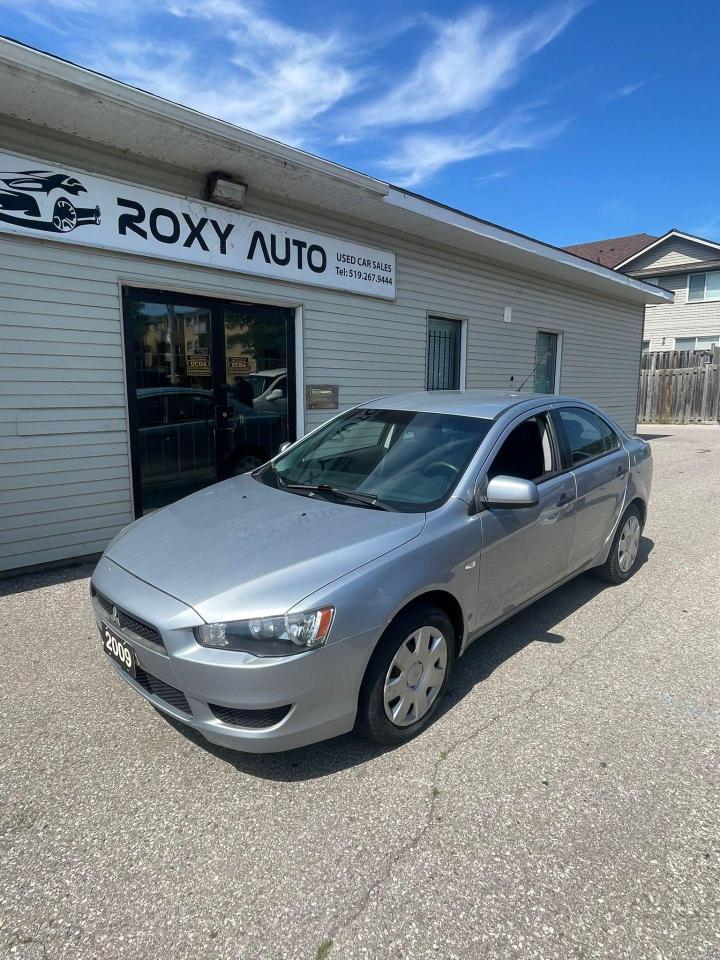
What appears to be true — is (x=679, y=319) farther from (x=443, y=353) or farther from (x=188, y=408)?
(x=188, y=408)

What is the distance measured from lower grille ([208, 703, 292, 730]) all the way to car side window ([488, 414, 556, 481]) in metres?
1.64

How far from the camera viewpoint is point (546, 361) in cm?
1138

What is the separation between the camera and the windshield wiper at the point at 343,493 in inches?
115

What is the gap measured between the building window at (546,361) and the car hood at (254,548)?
8.98m

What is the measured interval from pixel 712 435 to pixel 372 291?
42.5ft

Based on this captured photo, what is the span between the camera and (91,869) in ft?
6.55

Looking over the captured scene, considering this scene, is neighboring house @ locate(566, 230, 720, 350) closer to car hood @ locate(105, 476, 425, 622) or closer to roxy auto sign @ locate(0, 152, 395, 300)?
roxy auto sign @ locate(0, 152, 395, 300)

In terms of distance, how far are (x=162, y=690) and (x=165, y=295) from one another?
432cm

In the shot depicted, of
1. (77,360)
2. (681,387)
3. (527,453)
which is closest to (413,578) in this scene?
(527,453)

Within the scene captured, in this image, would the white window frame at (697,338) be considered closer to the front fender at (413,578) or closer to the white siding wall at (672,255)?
the white siding wall at (672,255)

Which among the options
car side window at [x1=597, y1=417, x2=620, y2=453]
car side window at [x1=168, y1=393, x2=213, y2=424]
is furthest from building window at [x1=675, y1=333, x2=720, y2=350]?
car side window at [x1=168, y1=393, x2=213, y2=424]

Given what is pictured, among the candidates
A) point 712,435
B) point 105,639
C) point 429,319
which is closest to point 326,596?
point 105,639

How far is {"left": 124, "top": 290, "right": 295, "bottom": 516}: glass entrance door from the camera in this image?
559 centimetres

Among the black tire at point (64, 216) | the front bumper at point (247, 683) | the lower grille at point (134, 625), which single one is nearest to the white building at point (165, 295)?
the black tire at point (64, 216)
